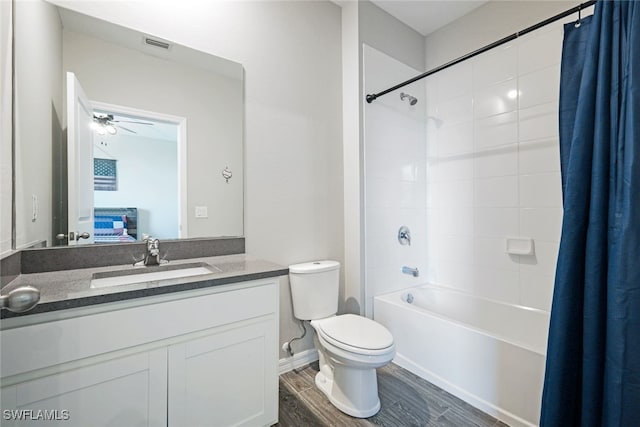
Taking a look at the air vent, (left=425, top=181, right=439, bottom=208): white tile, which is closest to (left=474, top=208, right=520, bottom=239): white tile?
(left=425, top=181, right=439, bottom=208): white tile

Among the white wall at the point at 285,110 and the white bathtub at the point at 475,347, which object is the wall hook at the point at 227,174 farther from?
the white bathtub at the point at 475,347

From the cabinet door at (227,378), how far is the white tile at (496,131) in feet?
6.90

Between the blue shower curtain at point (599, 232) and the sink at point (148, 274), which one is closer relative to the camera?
the blue shower curtain at point (599, 232)

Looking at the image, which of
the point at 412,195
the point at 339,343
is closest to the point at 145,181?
the point at 339,343

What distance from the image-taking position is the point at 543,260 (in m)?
1.99

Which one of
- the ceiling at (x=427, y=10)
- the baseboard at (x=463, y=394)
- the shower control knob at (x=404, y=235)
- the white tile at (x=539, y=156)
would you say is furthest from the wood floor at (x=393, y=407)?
the ceiling at (x=427, y=10)

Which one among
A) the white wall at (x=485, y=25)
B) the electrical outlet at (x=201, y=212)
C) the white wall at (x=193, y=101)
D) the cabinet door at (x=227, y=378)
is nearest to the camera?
the cabinet door at (x=227, y=378)

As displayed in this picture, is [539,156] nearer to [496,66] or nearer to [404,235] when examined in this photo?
[496,66]

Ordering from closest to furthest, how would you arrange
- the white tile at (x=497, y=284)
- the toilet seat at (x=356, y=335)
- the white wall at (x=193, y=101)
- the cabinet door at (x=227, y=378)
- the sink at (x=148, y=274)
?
1. the cabinet door at (x=227, y=378)
2. the sink at (x=148, y=274)
3. the white wall at (x=193, y=101)
4. the toilet seat at (x=356, y=335)
5. the white tile at (x=497, y=284)

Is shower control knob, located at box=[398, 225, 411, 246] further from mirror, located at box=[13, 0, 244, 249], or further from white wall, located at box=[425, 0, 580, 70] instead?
white wall, located at box=[425, 0, 580, 70]

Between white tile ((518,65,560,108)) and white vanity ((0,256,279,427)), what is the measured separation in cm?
217

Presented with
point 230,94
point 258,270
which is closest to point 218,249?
point 258,270

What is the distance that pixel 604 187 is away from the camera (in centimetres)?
110

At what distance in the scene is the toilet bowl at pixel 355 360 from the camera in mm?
1496
